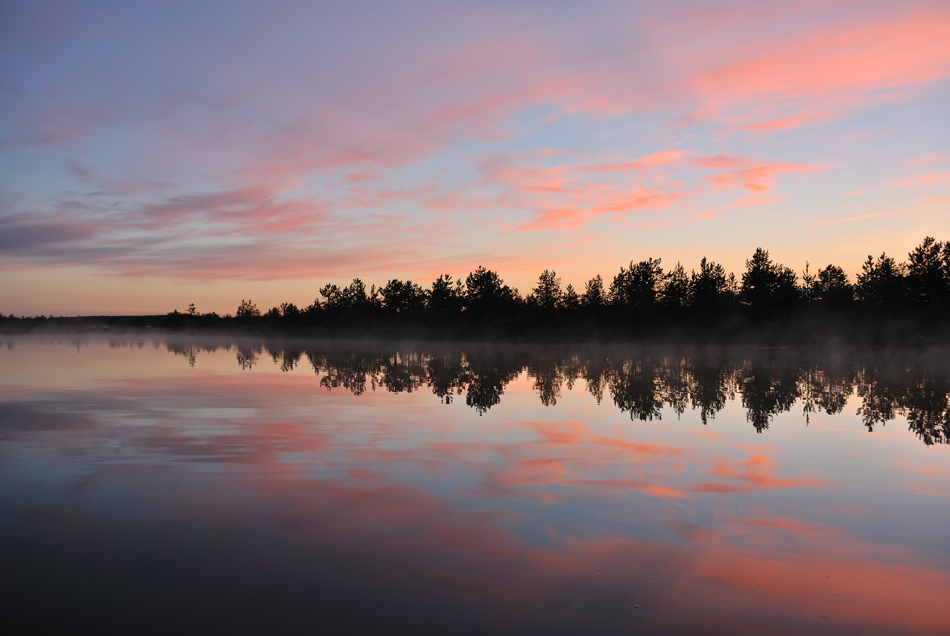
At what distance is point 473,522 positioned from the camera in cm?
785

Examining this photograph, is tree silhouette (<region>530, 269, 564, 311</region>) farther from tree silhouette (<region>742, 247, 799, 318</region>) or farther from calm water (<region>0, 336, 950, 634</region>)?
calm water (<region>0, 336, 950, 634</region>)

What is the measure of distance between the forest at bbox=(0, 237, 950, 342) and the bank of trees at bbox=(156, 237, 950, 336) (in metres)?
0.19

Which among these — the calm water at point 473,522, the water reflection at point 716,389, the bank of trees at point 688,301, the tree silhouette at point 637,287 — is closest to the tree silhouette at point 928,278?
the bank of trees at point 688,301

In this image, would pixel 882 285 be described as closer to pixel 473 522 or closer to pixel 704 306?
pixel 704 306

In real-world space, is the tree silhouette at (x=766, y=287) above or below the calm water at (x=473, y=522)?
above

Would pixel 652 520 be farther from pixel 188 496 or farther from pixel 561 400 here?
pixel 561 400

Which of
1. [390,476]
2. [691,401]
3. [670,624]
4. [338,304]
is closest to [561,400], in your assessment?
[691,401]

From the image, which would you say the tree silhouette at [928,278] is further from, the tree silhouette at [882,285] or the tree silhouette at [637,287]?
the tree silhouette at [637,287]

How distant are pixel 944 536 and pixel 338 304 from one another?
6753 inches

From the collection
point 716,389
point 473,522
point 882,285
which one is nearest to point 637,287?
point 882,285

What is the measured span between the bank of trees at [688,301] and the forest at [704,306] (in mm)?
193

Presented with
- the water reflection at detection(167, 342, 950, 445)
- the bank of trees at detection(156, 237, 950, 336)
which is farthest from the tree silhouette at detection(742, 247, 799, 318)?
the water reflection at detection(167, 342, 950, 445)

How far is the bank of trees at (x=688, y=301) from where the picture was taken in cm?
9125

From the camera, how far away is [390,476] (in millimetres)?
10117
